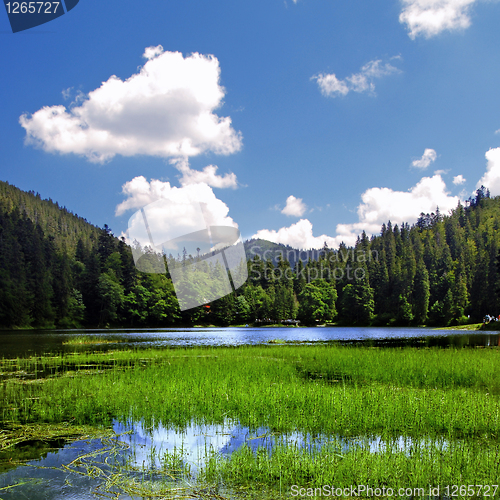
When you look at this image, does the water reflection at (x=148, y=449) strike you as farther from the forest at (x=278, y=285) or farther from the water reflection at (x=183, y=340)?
the forest at (x=278, y=285)

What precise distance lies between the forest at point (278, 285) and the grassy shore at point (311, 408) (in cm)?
7497

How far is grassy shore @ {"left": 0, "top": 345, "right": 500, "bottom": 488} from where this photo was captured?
665 cm

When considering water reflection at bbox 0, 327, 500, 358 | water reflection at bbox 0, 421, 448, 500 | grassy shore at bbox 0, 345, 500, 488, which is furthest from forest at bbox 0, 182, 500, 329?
water reflection at bbox 0, 421, 448, 500

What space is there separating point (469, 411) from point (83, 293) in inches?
3881

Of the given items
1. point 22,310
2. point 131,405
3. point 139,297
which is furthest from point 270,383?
point 139,297

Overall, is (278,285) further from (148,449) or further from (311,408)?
(148,449)

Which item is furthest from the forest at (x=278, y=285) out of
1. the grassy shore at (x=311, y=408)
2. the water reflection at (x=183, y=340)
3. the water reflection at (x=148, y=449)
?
the water reflection at (x=148, y=449)

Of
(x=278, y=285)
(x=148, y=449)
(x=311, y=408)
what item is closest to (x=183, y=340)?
(x=311, y=408)

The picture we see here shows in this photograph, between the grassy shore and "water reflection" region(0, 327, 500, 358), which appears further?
"water reflection" region(0, 327, 500, 358)

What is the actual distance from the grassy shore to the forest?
246 feet

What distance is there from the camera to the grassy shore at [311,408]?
665 centimetres

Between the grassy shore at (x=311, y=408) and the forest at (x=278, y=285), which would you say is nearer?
the grassy shore at (x=311, y=408)

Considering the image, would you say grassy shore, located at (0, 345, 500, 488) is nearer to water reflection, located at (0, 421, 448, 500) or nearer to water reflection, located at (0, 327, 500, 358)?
water reflection, located at (0, 421, 448, 500)

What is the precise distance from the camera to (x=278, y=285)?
5364 inches
